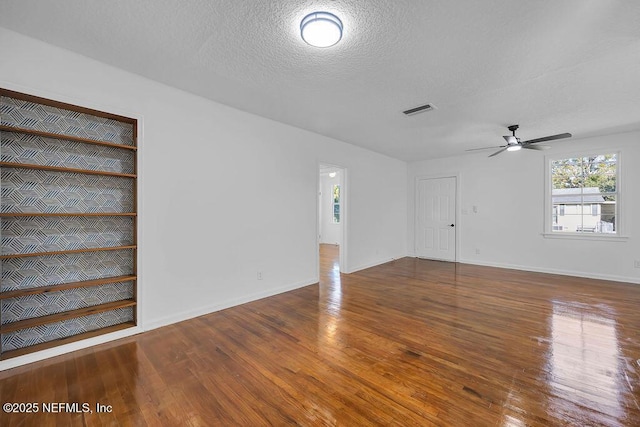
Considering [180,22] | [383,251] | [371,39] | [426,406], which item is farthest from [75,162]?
[383,251]

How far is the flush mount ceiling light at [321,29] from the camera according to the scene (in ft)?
5.96

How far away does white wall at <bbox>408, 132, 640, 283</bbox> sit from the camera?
4.54 metres

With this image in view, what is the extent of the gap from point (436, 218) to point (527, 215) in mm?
Answer: 1822

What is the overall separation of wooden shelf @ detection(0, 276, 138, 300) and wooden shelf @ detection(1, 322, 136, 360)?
45cm

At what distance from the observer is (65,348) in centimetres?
233

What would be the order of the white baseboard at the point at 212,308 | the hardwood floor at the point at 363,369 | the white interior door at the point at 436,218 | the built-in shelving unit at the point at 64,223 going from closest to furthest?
the hardwood floor at the point at 363,369 → the built-in shelving unit at the point at 64,223 → the white baseboard at the point at 212,308 → the white interior door at the point at 436,218

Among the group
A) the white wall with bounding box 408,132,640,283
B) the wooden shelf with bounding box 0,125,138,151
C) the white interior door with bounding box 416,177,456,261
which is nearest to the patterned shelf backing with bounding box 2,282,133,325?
the wooden shelf with bounding box 0,125,138,151

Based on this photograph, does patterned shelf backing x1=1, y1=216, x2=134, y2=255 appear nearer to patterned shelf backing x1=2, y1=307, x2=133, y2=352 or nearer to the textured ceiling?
patterned shelf backing x1=2, y1=307, x2=133, y2=352

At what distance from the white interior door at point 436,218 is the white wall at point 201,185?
3.28 m

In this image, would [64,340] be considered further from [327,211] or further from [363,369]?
[327,211]

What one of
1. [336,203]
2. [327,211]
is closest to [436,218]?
[336,203]

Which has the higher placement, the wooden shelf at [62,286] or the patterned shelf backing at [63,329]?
the wooden shelf at [62,286]

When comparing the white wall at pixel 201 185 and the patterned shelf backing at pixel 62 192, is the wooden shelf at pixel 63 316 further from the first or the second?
the patterned shelf backing at pixel 62 192

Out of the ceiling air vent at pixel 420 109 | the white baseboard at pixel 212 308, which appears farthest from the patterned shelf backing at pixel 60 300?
the ceiling air vent at pixel 420 109
